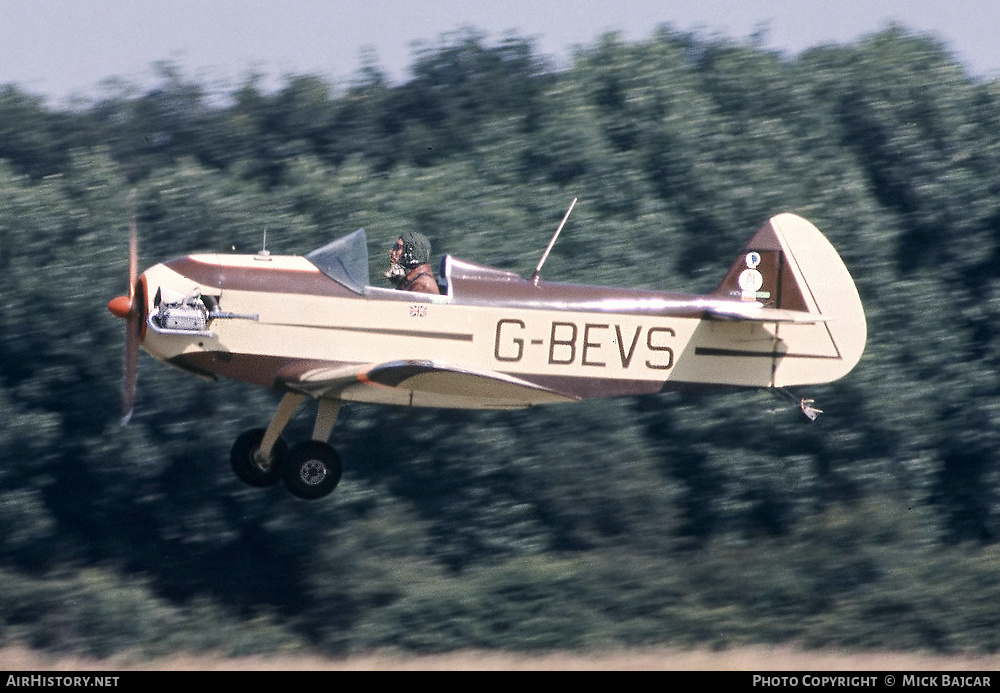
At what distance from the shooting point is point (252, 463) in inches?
480

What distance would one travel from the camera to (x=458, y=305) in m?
11.4

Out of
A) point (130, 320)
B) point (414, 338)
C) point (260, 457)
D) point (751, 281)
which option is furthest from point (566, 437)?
point (130, 320)

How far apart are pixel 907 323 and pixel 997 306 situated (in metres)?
1.69

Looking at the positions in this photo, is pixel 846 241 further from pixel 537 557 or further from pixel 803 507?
pixel 537 557

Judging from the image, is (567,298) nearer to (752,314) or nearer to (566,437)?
(752,314)

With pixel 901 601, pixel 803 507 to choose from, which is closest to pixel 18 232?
pixel 803 507

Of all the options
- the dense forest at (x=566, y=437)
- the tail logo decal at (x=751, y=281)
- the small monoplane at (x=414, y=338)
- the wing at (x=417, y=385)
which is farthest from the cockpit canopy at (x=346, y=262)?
the dense forest at (x=566, y=437)

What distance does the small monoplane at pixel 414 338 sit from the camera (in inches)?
441

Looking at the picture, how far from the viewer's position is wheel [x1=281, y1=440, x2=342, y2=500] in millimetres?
11672

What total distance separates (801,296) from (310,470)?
424 cm

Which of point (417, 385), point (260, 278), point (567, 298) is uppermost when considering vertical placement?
point (260, 278)

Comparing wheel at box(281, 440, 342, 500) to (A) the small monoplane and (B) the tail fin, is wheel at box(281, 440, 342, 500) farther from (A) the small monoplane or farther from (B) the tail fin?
(B) the tail fin

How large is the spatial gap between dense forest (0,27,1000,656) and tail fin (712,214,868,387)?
314 inches

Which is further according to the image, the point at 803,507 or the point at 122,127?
the point at 122,127
